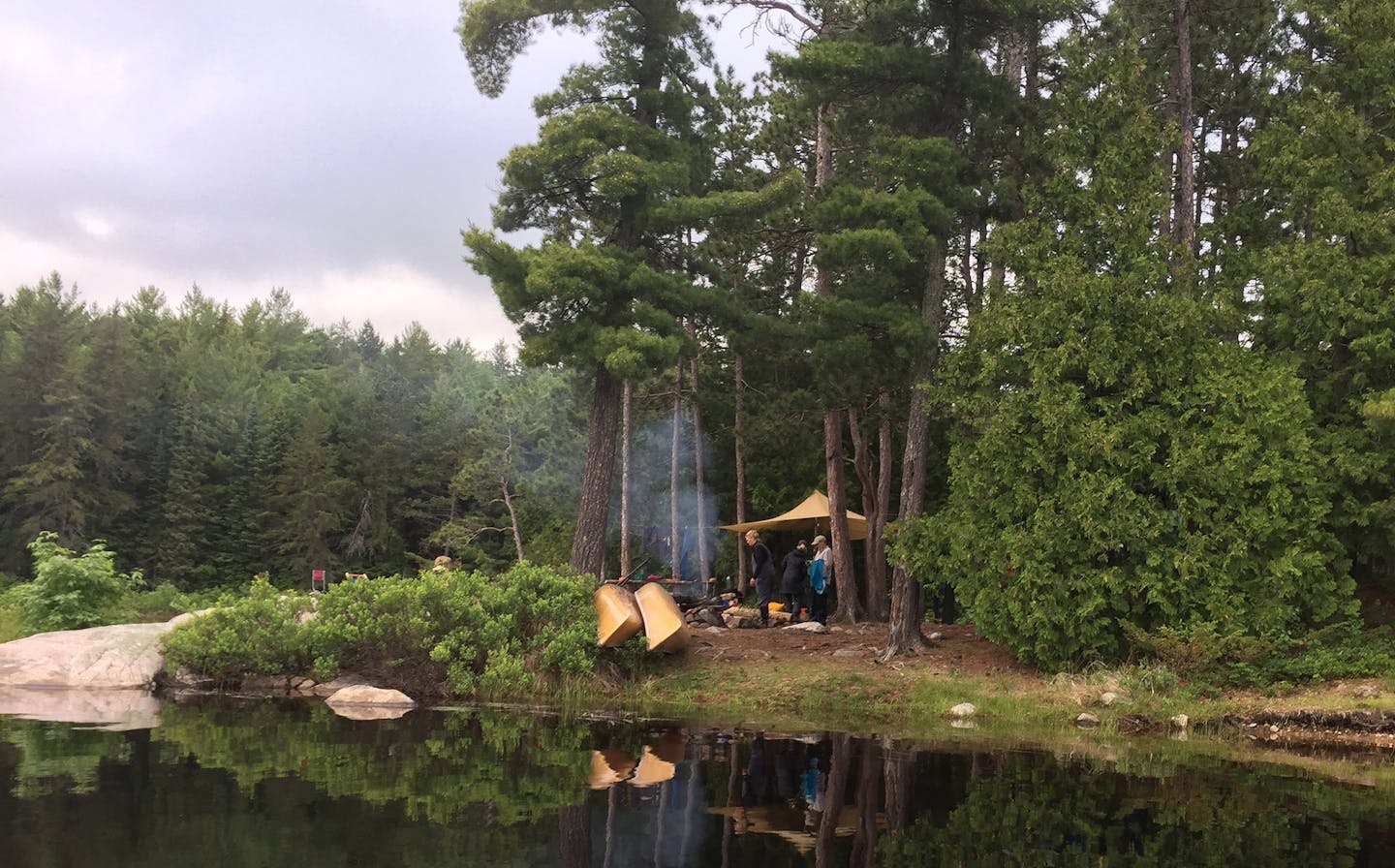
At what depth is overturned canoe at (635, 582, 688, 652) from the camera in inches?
551

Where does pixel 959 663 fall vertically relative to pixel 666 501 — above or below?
below

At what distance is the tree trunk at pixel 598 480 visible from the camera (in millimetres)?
16734

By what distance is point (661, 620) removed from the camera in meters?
14.2

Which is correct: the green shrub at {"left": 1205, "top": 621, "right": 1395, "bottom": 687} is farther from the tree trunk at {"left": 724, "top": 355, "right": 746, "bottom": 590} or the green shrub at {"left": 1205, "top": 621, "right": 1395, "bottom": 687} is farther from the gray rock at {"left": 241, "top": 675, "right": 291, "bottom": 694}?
the tree trunk at {"left": 724, "top": 355, "right": 746, "bottom": 590}

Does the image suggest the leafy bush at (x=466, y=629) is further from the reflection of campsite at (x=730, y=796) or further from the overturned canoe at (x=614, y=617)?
the reflection of campsite at (x=730, y=796)

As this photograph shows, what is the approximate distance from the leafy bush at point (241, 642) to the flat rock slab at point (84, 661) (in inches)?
18.8

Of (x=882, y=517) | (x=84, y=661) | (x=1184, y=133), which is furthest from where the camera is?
(x=882, y=517)

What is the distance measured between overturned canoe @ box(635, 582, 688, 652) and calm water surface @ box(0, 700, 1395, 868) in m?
3.52

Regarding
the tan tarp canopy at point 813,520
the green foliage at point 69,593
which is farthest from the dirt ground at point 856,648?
the green foliage at point 69,593

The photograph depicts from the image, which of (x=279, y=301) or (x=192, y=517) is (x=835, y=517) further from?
(x=279, y=301)

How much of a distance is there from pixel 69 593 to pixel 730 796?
1443cm

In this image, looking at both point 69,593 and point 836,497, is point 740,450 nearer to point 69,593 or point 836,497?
point 836,497

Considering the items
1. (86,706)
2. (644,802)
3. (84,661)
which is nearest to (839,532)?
(84,661)

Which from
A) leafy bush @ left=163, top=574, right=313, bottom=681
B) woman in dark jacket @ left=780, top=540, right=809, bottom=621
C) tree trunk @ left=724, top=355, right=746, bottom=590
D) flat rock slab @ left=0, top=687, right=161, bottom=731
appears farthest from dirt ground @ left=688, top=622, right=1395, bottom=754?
tree trunk @ left=724, top=355, right=746, bottom=590
